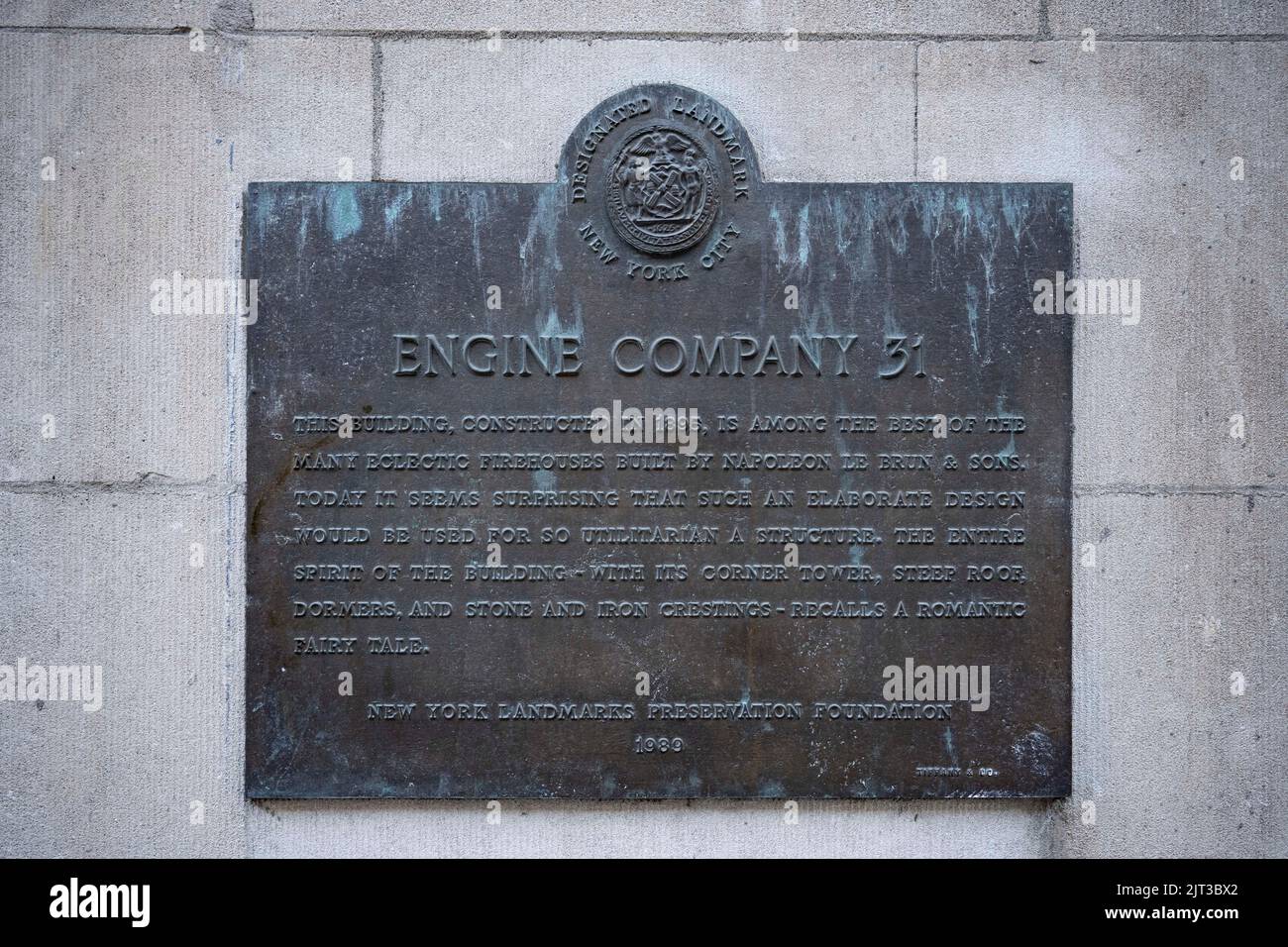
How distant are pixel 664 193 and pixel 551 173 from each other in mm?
492

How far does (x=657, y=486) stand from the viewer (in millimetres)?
3904

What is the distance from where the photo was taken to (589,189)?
394cm

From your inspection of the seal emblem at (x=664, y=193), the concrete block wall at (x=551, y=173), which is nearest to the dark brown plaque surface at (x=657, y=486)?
the seal emblem at (x=664, y=193)

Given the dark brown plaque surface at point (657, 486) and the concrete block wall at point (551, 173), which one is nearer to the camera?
the dark brown plaque surface at point (657, 486)

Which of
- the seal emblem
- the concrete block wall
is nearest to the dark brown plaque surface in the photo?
the seal emblem

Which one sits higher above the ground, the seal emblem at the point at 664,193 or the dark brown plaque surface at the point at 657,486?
the seal emblem at the point at 664,193

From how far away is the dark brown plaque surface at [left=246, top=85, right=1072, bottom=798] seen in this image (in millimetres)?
3873

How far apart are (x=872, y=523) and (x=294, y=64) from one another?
9.63 feet

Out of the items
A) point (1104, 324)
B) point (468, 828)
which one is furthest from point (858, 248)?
point (468, 828)

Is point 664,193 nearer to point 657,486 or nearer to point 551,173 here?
point 551,173

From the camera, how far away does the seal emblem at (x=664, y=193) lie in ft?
12.8

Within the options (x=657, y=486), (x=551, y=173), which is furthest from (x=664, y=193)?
(x=657, y=486)

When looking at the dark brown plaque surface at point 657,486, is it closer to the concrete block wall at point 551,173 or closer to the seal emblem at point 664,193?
the seal emblem at point 664,193

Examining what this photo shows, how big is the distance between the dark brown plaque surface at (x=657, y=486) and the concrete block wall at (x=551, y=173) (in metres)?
0.23
